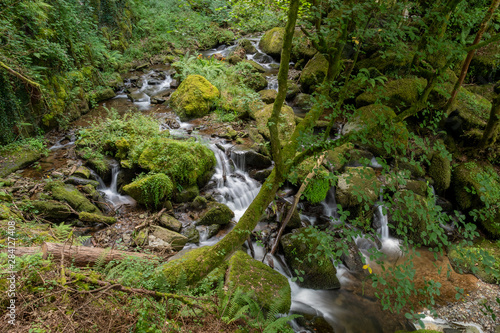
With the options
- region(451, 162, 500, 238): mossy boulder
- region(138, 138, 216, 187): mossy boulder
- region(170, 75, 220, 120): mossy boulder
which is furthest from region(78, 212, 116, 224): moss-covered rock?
region(451, 162, 500, 238): mossy boulder

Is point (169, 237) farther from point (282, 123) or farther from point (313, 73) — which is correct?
point (313, 73)

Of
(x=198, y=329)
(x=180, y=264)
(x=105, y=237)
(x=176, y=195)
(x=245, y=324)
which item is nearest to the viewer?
(x=198, y=329)

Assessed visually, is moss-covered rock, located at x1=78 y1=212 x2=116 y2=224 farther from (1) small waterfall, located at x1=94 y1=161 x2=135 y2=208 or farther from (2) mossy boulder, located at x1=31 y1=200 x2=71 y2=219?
(1) small waterfall, located at x1=94 y1=161 x2=135 y2=208

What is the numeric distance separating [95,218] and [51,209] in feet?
2.79

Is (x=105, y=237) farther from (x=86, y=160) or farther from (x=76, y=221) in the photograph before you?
(x=86, y=160)

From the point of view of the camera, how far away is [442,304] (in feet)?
19.1

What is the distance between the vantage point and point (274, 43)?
51.5 ft

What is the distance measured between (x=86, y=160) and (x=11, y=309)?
5.68 metres

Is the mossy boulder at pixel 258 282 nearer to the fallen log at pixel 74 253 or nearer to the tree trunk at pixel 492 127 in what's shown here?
the fallen log at pixel 74 253

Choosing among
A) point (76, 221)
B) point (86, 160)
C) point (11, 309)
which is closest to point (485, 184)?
point (11, 309)

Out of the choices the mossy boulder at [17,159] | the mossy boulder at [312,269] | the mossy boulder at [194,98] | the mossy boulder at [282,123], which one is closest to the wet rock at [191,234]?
the mossy boulder at [312,269]

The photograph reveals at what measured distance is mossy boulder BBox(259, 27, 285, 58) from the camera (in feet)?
51.1

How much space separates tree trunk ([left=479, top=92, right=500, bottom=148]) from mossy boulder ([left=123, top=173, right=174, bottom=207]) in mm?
10598

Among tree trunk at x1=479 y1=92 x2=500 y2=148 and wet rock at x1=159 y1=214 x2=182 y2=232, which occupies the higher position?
tree trunk at x1=479 y1=92 x2=500 y2=148
